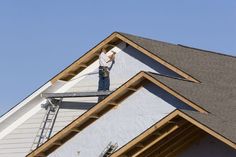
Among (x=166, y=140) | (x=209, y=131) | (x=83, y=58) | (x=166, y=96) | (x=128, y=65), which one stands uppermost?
(x=83, y=58)

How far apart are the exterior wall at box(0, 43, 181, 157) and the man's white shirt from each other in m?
0.45

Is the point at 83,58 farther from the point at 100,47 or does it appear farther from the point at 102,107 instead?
the point at 102,107

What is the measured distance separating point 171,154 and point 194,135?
37.2 inches

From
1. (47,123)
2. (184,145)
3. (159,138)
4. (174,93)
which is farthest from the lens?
(47,123)

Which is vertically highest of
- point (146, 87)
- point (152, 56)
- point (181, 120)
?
point (152, 56)

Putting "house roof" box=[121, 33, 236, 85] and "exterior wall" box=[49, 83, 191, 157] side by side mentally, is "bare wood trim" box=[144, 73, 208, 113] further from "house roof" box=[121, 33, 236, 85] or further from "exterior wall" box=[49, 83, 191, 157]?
"house roof" box=[121, 33, 236, 85]

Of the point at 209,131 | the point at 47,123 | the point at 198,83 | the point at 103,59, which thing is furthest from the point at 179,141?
the point at 47,123

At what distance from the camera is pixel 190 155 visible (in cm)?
2511

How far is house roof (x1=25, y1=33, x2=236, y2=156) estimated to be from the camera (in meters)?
21.2

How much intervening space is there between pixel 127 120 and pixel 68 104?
257 inches

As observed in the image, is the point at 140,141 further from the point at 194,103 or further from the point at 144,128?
the point at 194,103

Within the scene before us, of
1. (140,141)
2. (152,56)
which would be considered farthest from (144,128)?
(152,56)

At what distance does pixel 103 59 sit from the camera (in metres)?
27.4

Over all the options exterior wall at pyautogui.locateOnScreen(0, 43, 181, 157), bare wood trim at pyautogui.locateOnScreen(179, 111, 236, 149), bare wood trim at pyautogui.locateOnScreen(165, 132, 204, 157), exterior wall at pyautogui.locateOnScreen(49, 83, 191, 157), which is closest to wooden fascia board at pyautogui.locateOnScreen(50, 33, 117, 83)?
exterior wall at pyautogui.locateOnScreen(0, 43, 181, 157)
